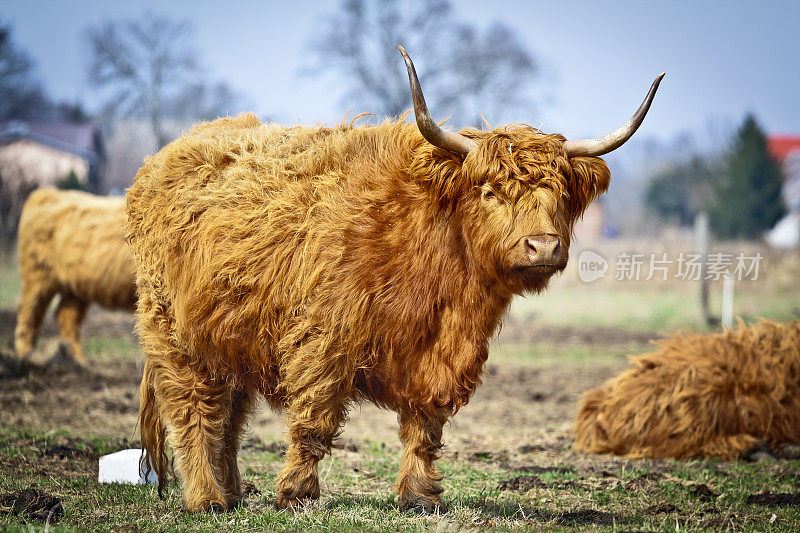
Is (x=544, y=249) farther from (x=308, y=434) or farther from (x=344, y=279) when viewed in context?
(x=308, y=434)

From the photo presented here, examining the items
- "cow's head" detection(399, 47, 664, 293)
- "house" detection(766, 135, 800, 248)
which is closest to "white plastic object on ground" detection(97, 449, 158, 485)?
"cow's head" detection(399, 47, 664, 293)

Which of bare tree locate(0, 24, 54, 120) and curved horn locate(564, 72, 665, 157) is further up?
bare tree locate(0, 24, 54, 120)

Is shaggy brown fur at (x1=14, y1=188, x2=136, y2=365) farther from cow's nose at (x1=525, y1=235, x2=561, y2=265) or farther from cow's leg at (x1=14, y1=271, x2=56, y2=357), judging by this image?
cow's nose at (x1=525, y1=235, x2=561, y2=265)

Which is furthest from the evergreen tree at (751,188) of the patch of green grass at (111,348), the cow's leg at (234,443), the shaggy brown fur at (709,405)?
the cow's leg at (234,443)

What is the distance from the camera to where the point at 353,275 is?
3.99m

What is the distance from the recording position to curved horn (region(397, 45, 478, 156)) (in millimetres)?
3709

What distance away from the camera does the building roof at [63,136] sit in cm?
2490

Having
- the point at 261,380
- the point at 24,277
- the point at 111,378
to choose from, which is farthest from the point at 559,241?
the point at 24,277

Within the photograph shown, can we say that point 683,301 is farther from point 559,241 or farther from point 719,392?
point 559,241

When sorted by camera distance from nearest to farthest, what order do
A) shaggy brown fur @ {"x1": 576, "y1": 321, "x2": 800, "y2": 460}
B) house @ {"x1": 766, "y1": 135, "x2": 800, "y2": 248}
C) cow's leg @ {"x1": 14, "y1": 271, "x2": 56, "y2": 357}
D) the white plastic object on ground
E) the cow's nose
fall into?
the cow's nose < the white plastic object on ground < shaggy brown fur @ {"x1": 576, "y1": 321, "x2": 800, "y2": 460} < cow's leg @ {"x1": 14, "y1": 271, "x2": 56, "y2": 357} < house @ {"x1": 766, "y1": 135, "x2": 800, "y2": 248}

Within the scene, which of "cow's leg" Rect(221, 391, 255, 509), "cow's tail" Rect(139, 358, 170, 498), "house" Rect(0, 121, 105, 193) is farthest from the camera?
"house" Rect(0, 121, 105, 193)

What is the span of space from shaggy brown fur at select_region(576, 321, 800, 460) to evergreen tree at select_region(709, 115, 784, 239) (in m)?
34.1

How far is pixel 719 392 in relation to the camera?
611 centimetres

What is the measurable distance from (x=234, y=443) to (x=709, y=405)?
3.62 m
